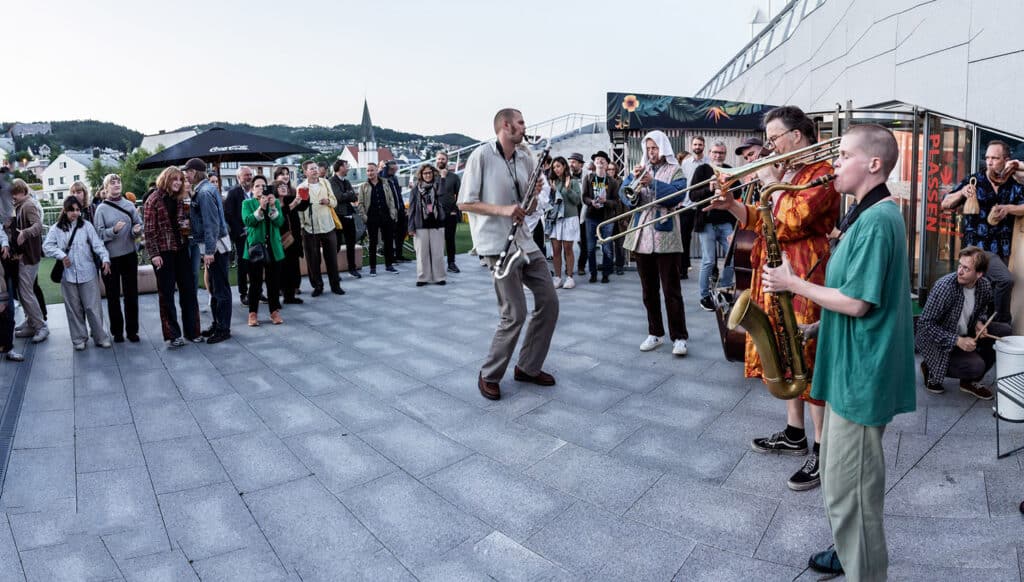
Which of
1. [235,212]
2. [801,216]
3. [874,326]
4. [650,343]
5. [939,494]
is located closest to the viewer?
[874,326]

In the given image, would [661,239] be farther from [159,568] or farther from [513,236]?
[159,568]

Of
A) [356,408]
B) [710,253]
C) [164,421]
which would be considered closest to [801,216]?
[356,408]

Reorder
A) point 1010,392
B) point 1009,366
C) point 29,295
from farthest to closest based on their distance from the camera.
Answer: point 29,295 → point 1009,366 → point 1010,392

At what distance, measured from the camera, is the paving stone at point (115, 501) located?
10.7 ft

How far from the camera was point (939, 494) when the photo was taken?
3160 mm

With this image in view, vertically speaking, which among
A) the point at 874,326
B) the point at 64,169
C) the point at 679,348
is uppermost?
the point at 64,169

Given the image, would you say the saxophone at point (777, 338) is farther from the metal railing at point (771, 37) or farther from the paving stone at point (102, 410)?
the metal railing at point (771, 37)

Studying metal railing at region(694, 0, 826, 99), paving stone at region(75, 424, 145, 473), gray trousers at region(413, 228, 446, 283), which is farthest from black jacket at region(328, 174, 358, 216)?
metal railing at region(694, 0, 826, 99)

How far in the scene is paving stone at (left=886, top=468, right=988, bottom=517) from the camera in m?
3.01

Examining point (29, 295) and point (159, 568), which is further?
point (29, 295)

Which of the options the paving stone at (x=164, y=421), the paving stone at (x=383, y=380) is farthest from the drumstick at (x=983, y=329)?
the paving stone at (x=164, y=421)

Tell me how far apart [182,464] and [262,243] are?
4077mm

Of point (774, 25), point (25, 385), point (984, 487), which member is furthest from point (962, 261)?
point (774, 25)

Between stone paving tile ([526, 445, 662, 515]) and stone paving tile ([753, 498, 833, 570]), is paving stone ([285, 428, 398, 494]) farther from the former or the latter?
stone paving tile ([753, 498, 833, 570])
